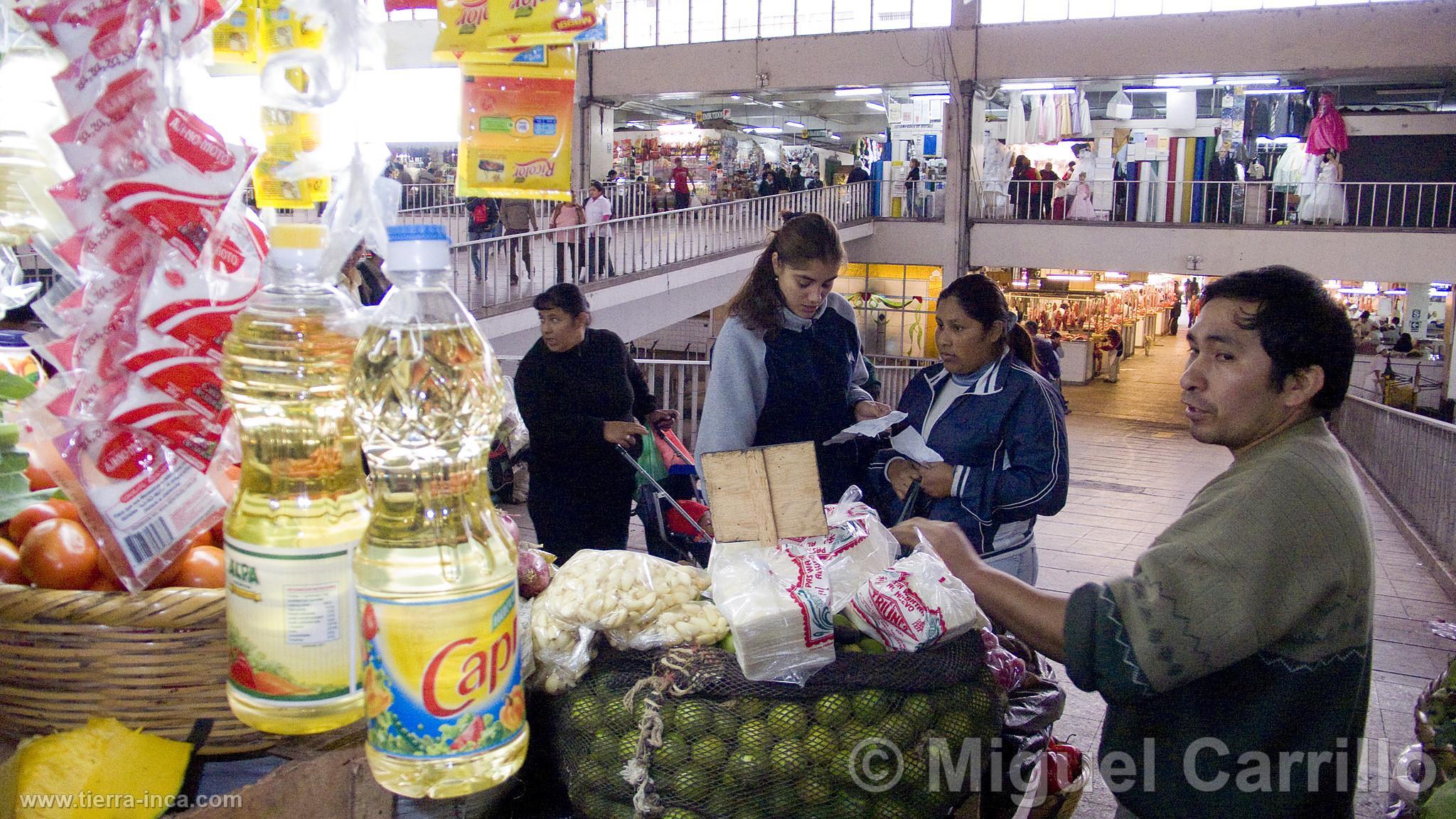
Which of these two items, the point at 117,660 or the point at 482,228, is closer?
the point at 117,660

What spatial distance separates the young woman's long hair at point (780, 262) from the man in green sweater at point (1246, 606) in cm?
121

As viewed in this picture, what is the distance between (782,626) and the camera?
4.94 feet

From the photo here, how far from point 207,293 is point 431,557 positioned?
0.52m

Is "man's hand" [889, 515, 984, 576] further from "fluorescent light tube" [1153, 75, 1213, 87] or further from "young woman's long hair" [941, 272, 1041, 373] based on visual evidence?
"fluorescent light tube" [1153, 75, 1213, 87]

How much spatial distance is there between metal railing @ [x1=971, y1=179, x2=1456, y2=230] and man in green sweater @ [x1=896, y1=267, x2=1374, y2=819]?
60.3 ft

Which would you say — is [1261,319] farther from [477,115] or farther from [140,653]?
[477,115]

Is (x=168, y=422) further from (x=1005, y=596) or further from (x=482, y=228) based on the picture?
(x=482, y=228)

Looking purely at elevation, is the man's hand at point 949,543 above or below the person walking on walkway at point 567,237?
below

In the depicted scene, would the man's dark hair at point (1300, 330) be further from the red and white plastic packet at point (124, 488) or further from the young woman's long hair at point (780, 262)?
the red and white plastic packet at point (124, 488)

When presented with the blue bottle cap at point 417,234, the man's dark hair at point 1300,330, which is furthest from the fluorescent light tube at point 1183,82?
the blue bottle cap at point 417,234

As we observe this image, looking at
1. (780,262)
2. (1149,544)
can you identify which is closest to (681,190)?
(1149,544)

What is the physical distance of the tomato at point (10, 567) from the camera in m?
1.38

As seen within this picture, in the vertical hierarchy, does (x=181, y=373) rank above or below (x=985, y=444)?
above

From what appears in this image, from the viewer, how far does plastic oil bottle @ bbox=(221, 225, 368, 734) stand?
113 cm
